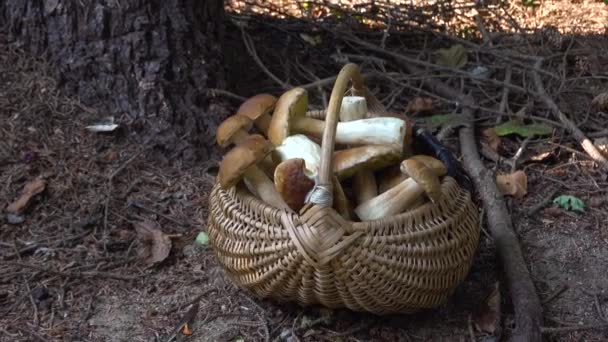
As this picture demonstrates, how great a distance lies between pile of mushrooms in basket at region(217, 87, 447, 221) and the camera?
1.74 metres

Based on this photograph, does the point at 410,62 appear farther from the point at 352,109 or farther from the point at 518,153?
the point at 352,109

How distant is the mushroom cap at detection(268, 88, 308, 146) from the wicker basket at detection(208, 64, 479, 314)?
0.17 m

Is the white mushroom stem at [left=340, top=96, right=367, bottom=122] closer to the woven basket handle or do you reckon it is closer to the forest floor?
the woven basket handle

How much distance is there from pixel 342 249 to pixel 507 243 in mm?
780

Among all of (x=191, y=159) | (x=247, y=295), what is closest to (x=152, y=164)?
(x=191, y=159)

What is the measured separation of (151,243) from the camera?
2.35 m

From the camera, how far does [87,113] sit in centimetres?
283

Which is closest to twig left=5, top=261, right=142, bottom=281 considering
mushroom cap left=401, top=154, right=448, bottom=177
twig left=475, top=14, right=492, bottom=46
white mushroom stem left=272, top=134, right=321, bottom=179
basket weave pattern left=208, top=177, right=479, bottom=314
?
basket weave pattern left=208, top=177, right=479, bottom=314

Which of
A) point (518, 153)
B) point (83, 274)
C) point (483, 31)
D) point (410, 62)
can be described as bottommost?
point (83, 274)

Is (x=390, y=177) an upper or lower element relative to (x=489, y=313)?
upper

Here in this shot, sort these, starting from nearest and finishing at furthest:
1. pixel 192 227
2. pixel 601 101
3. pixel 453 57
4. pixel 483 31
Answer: pixel 192 227
pixel 601 101
pixel 453 57
pixel 483 31

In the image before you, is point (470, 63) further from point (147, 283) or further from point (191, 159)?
point (147, 283)

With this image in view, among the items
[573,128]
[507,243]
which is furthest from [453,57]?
[507,243]

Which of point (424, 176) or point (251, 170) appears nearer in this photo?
point (424, 176)
